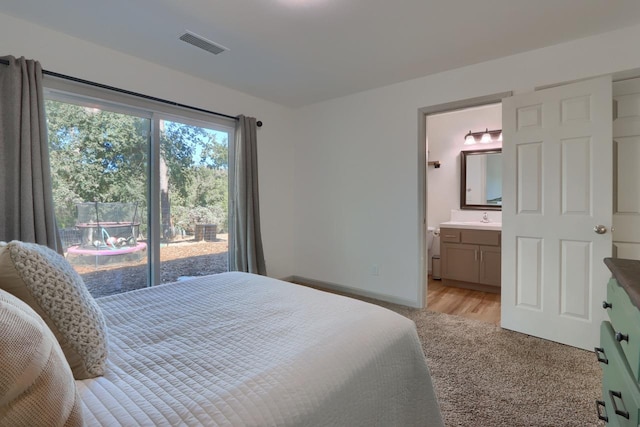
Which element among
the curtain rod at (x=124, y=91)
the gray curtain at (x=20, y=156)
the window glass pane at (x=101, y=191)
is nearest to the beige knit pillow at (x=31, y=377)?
the gray curtain at (x=20, y=156)

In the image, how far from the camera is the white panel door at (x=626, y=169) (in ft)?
7.12

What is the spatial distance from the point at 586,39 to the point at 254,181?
3157 mm

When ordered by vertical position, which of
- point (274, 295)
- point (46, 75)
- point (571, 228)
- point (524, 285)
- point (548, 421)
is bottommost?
point (548, 421)

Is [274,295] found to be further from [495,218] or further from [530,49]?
[495,218]

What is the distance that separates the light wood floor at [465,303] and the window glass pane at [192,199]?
2.46 meters

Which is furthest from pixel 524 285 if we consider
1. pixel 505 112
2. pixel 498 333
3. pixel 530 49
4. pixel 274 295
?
pixel 274 295

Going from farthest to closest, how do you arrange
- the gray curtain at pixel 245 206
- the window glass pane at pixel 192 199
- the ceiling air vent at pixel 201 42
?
1. the gray curtain at pixel 245 206
2. the window glass pane at pixel 192 199
3. the ceiling air vent at pixel 201 42

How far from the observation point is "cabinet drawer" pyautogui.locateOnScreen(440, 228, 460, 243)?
3988mm

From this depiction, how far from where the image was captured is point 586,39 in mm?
2291

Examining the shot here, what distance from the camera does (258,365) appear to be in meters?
0.88

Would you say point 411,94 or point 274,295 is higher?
point 411,94

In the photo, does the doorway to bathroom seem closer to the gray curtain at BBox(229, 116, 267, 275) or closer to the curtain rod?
the gray curtain at BBox(229, 116, 267, 275)

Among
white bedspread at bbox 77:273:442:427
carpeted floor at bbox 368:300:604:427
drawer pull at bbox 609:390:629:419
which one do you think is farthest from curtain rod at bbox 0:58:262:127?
drawer pull at bbox 609:390:629:419

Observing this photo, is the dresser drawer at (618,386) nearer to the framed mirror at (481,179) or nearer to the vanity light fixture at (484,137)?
the framed mirror at (481,179)
